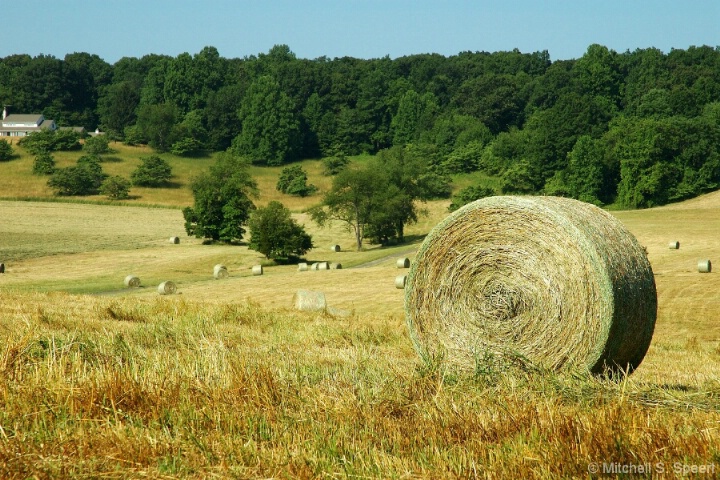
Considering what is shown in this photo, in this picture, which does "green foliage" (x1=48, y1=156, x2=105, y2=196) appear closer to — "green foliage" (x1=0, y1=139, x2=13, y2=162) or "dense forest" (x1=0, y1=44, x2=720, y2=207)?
"green foliage" (x1=0, y1=139, x2=13, y2=162)

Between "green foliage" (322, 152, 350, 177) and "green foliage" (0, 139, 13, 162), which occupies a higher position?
"green foliage" (0, 139, 13, 162)

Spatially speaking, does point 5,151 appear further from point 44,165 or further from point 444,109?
point 444,109

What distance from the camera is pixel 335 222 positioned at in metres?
75.7

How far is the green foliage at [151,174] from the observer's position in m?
97.7

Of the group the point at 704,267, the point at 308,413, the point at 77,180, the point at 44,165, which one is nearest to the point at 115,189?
the point at 77,180

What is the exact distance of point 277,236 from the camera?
49125mm

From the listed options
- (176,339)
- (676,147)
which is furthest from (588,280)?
(676,147)

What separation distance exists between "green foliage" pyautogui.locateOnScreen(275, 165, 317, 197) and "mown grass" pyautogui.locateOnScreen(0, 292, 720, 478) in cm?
9556

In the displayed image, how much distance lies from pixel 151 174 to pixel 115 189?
10403 millimetres

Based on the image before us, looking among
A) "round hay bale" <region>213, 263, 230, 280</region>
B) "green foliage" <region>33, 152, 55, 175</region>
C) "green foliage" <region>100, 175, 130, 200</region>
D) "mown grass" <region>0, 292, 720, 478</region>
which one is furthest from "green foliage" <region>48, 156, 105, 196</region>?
"mown grass" <region>0, 292, 720, 478</region>

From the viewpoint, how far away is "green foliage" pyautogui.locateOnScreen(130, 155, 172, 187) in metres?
97.7

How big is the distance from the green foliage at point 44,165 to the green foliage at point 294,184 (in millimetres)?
26201

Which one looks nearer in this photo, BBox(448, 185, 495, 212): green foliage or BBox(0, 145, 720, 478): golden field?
BBox(0, 145, 720, 478): golden field

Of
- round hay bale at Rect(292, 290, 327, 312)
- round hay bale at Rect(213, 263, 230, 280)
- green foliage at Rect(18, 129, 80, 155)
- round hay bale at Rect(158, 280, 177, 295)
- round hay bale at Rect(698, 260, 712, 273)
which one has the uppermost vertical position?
green foliage at Rect(18, 129, 80, 155)
